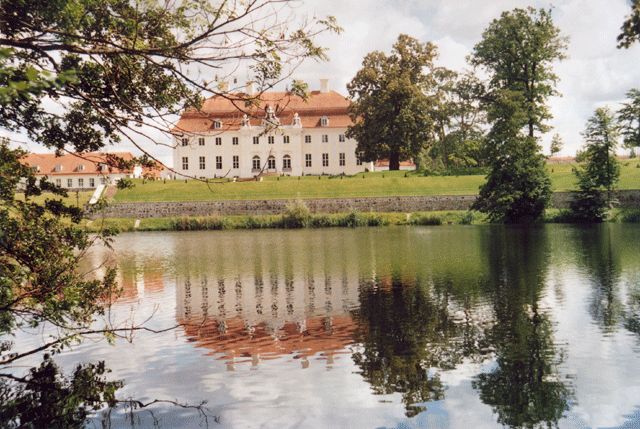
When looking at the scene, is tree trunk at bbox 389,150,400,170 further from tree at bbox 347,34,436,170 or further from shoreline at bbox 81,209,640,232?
shoreline at bbox 81,209,640,232

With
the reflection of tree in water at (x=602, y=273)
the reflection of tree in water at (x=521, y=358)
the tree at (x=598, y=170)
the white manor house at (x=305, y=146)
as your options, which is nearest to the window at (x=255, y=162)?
the white manor house at (x=305, y=146)

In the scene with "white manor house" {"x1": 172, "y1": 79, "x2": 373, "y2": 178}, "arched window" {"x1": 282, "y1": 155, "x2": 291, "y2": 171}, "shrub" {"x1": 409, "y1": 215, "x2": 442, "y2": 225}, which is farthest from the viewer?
"arched window" {"x1": 282, "y1": 155, "x2": 291, "y2": 171}

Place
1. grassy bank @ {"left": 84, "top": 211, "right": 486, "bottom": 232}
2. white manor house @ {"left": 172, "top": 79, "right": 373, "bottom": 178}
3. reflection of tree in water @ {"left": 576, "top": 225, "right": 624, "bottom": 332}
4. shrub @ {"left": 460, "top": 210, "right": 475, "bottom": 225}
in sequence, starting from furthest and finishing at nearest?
white manor house @ {"left": 172, "top": 79, "right": 373, "bottom": 178} < grassy bank @ {"left": 84, "top": 211, "right": 486, "bottom": 232} < shrub @ {"left": 460, "top": 210, "right": 475, "bottom": 225} < reflection of tree in water @ {"left": 576, "top": 225, "right": 624, "bottom": 332}

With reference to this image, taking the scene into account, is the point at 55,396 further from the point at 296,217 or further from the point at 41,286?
the point at 296,217

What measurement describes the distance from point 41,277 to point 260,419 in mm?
3399

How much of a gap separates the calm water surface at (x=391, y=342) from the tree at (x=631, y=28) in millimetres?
6188

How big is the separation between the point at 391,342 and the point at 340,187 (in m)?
43.4

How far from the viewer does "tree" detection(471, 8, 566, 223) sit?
4269cm

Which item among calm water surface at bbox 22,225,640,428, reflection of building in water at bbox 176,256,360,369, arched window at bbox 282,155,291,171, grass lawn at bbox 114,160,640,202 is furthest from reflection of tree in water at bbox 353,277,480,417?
arched window at bbox 282,155,291,171

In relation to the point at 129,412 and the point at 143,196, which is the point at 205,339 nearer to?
the point at 129,412

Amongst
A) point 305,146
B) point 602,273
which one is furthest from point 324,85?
point 602,273

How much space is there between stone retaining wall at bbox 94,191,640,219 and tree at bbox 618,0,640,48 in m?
33.4

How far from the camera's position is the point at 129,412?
8352 millimetres

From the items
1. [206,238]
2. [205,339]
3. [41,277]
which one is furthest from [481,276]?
[206,238]
